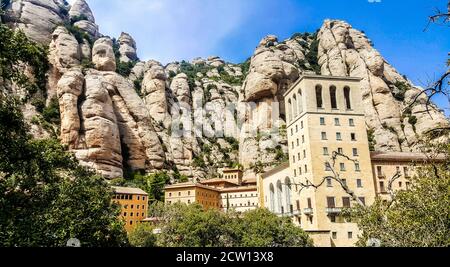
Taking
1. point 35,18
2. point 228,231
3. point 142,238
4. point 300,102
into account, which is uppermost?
point 35,18

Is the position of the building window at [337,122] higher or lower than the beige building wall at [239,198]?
higher

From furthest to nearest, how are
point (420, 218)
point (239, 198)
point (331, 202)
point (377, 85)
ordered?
point (377, 85) → point (239, 198) → point (331, 202) → point (420, 218)

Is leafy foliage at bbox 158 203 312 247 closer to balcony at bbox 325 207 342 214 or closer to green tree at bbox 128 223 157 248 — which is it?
green tree at bbox 128 223 157 248

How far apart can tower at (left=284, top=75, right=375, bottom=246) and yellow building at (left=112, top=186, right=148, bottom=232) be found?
29896 mm

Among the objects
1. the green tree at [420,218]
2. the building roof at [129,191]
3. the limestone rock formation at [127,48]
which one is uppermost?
the limestone rock formation at [127,48]

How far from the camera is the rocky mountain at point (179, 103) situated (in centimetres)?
7556

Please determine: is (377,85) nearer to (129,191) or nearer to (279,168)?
(279,168)

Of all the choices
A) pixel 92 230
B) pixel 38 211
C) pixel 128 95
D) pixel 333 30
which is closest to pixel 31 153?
pixel 38 211

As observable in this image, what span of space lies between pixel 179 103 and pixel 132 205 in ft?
162

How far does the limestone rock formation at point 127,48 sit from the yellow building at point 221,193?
75.3 meters

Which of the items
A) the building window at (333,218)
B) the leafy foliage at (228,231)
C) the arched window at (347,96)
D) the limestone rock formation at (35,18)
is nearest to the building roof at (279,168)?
the building window at (333,218)

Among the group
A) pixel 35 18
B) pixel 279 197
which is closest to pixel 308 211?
pixel 279 197

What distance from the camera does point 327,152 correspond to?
173 feet

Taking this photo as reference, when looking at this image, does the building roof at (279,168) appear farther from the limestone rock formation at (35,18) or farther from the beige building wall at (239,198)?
the limestone rock formation at (35,18)
